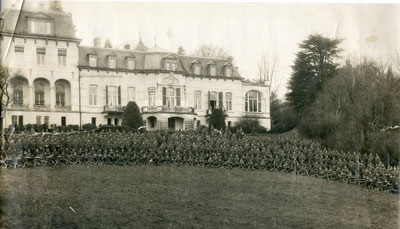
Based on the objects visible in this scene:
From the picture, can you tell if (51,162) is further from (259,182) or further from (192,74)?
(259,182)

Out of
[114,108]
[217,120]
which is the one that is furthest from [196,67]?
[114,108]

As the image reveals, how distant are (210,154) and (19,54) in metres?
3.12

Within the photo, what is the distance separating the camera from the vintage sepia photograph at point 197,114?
355 centimetres

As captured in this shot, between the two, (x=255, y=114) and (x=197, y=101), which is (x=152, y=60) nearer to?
(x=197, y=101)

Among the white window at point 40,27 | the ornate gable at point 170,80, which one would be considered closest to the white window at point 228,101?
the ornate gable at point 170,80

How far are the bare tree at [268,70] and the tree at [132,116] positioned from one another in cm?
181

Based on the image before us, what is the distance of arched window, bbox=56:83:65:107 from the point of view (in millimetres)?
4121

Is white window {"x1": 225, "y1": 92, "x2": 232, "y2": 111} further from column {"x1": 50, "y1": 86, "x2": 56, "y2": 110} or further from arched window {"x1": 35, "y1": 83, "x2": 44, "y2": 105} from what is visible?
arched window {"x1": 35, "y1": 83, "x2": 44, "y2": 105}

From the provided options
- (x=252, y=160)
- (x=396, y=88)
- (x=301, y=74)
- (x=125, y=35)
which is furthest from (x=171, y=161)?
(x=396, y=88)

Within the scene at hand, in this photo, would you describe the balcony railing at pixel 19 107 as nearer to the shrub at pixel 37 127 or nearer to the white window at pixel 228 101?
the shrub at pixel 37 127

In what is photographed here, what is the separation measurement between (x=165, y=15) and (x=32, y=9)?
1504 millimetres

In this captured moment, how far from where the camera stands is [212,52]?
430 centimetres

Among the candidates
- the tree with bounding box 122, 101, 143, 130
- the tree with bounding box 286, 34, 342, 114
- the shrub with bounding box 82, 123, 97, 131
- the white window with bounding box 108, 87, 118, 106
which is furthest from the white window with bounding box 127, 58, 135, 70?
the tree with bounding box 286, 34, 342, 114

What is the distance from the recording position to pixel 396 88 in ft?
14.0
